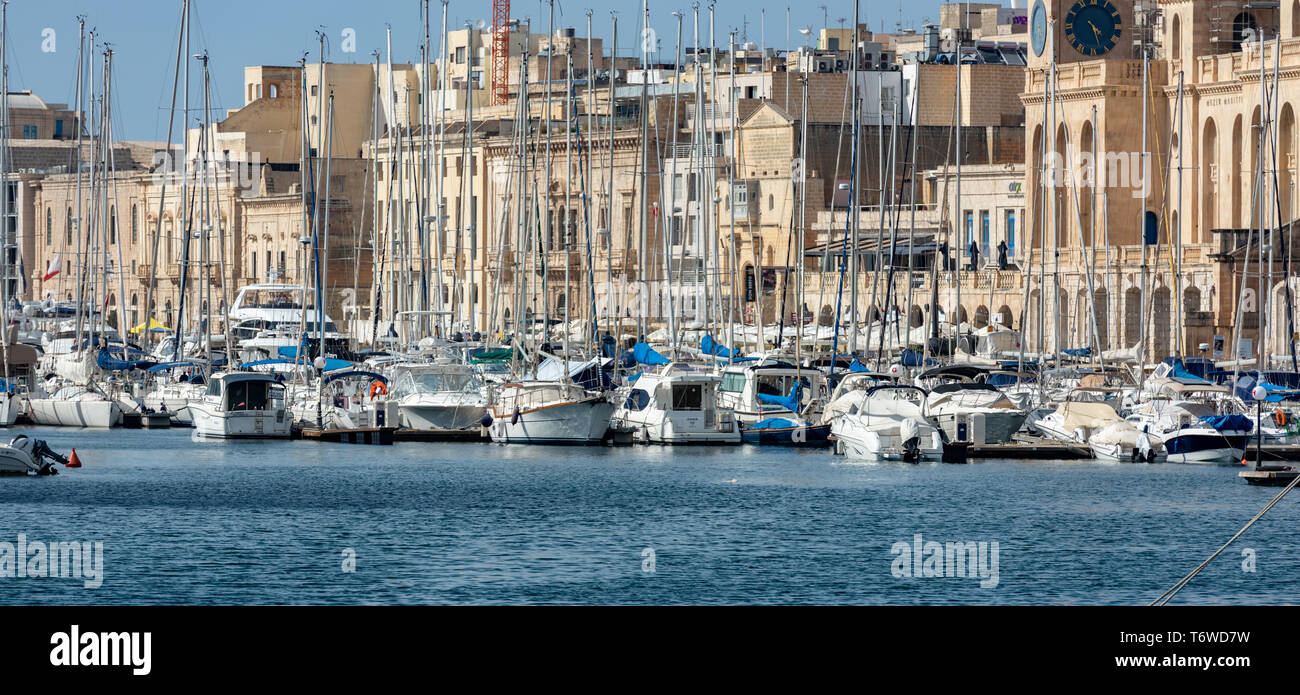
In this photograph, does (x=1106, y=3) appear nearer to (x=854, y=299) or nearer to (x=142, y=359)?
(x=854, y=299)

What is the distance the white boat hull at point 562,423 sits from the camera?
57281mm

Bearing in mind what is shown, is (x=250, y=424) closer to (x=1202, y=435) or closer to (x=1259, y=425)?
(x=1202, y=435)

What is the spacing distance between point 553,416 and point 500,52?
266 feet

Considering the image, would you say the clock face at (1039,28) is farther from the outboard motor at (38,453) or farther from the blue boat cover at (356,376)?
the outboard motor at (38,453)

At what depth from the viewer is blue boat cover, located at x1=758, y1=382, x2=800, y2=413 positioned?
197 feet

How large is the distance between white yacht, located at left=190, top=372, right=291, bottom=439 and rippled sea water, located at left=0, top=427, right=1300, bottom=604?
1.59m

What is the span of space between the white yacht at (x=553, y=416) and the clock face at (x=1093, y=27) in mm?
42783

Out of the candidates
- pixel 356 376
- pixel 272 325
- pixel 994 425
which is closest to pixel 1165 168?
pixel 994 425

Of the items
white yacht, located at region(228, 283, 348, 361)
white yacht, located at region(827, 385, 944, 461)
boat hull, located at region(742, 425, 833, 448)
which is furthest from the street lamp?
white yacht, located at region(228, 283, 348, 361)

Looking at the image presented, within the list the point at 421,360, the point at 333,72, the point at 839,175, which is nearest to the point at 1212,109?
the point at 839,175

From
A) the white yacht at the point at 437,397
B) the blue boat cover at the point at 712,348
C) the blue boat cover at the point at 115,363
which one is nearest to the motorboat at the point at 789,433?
the blue boat cover at the point at 712,348

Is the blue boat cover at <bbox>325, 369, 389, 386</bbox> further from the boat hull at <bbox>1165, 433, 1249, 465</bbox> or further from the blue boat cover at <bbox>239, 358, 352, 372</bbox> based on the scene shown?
the boat hull at <bbox>1165, 433, 1249, 465</bbox>
